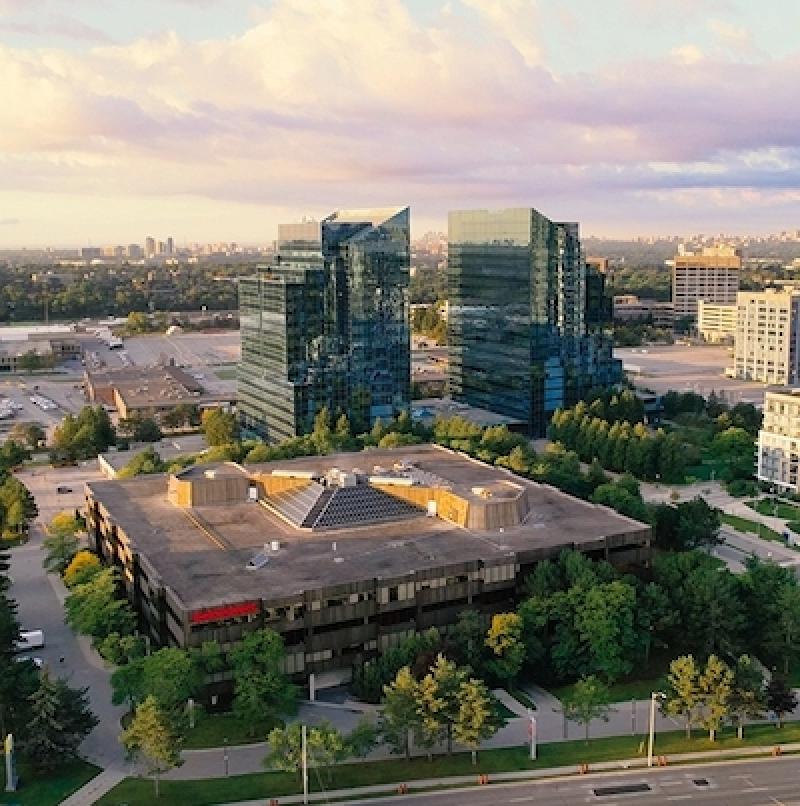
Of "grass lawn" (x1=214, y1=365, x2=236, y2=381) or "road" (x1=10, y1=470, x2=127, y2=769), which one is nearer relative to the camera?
"road" (x1=10, y1=470, x2=127, y2=769)

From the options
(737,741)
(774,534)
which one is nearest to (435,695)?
(737,741)

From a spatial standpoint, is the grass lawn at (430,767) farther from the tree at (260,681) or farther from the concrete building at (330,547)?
the concrete building at (330,547)

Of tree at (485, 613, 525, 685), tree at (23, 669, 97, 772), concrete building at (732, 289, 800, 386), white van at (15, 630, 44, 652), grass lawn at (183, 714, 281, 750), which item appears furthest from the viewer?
concrete building at (732, 289, 800, 386)

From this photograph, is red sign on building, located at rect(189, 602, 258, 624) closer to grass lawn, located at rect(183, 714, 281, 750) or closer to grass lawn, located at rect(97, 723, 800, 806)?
grass lawn, located at rect(183, 714, 281, 750)

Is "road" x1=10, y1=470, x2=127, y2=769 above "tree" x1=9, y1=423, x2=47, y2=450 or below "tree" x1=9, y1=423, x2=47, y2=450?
below

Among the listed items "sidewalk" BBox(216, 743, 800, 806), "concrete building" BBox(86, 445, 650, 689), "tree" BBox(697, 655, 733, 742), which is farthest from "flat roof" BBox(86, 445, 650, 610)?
"tree" BBox(697, 655, 733, 742)

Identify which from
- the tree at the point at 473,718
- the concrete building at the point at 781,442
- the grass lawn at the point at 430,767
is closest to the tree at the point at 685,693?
the grass lawn at the point at 430,767

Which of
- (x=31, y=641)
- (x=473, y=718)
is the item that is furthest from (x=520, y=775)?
(x=31, y=641)
